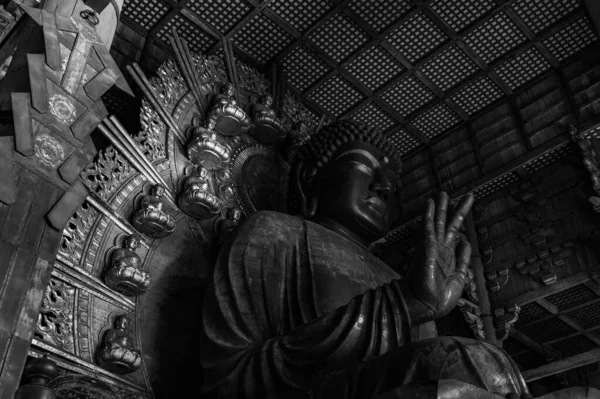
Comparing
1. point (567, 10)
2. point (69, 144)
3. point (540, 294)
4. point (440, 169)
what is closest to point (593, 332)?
point (540, 294)

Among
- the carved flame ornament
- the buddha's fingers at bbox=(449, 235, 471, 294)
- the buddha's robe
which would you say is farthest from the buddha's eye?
the carved flame ornament

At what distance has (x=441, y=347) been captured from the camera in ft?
9.45

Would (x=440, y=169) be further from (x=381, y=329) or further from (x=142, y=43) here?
(x=381, y=329)

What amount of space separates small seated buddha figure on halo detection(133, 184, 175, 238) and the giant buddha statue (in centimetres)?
38

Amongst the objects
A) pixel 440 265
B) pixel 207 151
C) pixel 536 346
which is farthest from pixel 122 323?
pixel 536 346

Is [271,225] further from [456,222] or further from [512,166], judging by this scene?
[512,166]

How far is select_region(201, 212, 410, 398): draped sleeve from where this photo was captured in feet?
11.5

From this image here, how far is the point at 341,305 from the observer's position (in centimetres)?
414

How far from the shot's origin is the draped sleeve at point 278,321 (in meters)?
3.50

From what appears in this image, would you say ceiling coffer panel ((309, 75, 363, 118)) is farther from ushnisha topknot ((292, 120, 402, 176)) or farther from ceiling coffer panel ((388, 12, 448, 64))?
ushnisha topknot ((292, 120, 402, 176))

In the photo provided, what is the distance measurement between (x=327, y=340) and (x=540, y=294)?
302 cm

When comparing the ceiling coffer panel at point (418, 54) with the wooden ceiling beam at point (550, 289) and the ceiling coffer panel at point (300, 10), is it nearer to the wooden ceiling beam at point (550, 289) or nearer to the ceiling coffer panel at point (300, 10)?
the ceiling coffer panel at point (300, 10)

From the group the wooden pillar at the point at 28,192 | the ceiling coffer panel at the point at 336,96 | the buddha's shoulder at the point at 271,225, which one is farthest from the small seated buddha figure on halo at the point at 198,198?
the ceiling coffer panel at the point at 336,96

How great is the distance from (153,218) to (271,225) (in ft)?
2.35
